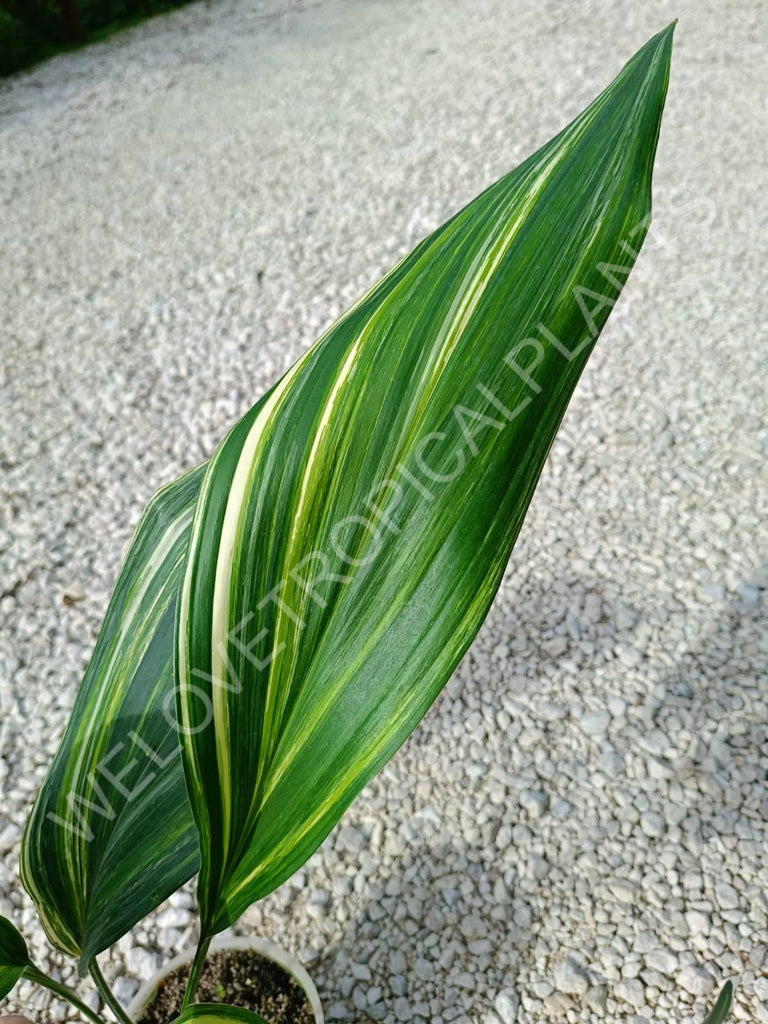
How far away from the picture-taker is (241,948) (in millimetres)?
1012

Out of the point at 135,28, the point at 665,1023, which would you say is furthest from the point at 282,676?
the point at 135,28

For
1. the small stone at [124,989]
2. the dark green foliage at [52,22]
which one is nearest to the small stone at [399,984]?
the small stone at [124,989]

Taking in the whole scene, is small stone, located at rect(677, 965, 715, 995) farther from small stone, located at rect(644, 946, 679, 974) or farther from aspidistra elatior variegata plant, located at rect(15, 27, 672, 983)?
aspidistra elatior variegata plant, located at rect(15, 27, 672, 983)

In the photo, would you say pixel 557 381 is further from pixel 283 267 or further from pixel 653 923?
pixel 283 267

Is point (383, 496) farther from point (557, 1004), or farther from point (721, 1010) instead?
point (557, 1004)

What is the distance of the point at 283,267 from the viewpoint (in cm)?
247

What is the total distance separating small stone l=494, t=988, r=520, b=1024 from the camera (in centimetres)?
105

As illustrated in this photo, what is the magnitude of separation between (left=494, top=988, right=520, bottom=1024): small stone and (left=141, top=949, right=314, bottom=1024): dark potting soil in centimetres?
25

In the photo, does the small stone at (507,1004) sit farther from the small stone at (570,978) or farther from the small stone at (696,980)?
the small stone at (696,980)

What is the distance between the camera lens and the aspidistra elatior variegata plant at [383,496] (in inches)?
19.8

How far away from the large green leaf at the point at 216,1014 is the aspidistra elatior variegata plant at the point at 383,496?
138 mm

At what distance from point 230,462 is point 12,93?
148 inches

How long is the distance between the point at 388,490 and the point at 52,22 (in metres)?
4.46

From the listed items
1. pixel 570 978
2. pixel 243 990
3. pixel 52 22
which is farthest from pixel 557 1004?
pixel 52 22
